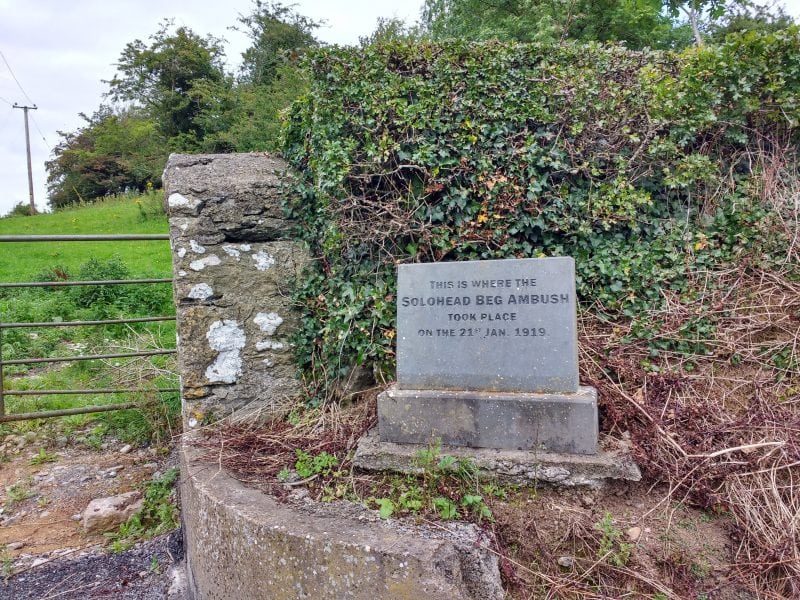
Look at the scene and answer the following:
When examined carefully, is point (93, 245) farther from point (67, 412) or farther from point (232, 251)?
point (232, 251)

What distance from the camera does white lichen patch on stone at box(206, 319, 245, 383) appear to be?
304cm

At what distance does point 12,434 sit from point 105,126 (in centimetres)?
2226

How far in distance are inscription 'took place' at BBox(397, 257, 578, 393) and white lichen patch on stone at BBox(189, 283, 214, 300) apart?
1214 millimetres

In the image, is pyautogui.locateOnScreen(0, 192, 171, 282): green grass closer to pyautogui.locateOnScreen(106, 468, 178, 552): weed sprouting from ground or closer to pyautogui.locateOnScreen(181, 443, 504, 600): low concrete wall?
pyautogui.locateOnScreen(106, 468, 178, 552): weed sprouting from ground

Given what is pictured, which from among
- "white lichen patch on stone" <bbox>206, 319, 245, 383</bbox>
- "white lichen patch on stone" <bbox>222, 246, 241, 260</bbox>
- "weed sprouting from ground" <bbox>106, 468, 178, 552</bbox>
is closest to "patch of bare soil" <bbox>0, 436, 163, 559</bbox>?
"weed sprouting from ground" <bbox>106, 468, 178, 552</bbox>

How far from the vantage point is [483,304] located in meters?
2.44

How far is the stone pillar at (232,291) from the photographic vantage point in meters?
3.02

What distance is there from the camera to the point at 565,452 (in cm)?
223

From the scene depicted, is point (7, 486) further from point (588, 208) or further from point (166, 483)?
point (588, 208)

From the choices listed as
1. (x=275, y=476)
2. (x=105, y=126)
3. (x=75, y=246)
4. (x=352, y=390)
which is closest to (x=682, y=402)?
(x=352, y=390)

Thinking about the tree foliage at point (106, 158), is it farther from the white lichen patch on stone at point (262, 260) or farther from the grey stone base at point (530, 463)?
the grey stone base at point (530, 463)

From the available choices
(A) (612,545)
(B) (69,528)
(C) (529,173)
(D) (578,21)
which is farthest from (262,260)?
(D) (578,21)

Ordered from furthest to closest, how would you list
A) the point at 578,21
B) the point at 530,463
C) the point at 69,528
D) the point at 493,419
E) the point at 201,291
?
the point at 578,21 → the point at 69,528 → the point at 201,291 → the point at 493,419 → the point at 530,463

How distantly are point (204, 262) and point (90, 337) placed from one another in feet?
12.4
